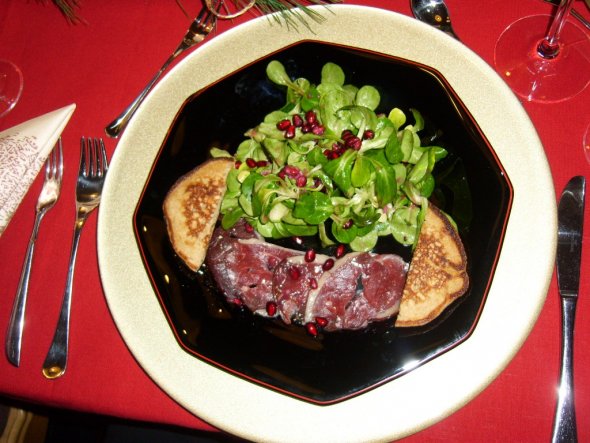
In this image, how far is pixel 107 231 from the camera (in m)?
2.10

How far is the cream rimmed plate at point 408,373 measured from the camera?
1811mm

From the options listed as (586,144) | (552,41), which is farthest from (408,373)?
(552,41)

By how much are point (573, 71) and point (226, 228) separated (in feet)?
5.77

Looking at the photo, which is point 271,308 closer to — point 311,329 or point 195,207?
point 311,329

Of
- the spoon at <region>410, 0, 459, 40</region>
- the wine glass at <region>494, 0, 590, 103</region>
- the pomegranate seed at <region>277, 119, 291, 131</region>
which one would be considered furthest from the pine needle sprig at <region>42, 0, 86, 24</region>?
the wine glass at <region>494, 0, 590, 103</region>

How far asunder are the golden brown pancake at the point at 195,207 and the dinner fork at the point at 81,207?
0.39 meters

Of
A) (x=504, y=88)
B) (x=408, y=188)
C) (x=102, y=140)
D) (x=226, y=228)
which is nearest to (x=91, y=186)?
(x=102, y=140)

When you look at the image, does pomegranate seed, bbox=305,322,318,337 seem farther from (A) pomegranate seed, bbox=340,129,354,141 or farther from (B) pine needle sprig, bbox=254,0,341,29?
(B) pine needle sprig, bbox=254,0,341,29

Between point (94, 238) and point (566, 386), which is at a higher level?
point (94, 238)

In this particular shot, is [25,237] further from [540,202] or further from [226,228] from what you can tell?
[540,202]

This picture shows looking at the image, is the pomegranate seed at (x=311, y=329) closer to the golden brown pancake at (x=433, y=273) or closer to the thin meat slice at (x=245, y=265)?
the thin meat slice at (x=245, y=265)

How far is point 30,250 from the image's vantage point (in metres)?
2.24

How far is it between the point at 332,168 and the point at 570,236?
99 centimetres

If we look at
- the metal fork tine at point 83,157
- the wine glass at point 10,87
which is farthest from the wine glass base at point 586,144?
the wine glass at point 10,87
